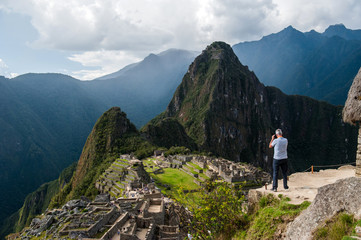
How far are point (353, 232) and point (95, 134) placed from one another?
87319 millimetres

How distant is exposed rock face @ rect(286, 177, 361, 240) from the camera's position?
613 centimetres

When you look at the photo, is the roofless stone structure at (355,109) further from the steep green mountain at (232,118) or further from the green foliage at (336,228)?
the steep green mountain at (232,118)

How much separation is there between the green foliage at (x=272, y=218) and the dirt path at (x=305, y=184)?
1.36ft

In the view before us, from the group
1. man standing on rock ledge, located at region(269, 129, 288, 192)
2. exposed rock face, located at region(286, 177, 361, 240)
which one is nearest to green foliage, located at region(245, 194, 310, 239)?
exposed rock face, located at region(286, 177, 361, 240)

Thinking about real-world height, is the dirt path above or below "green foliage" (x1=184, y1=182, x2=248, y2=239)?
above

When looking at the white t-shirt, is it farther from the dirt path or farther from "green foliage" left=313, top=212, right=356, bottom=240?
"green foliage" left=313, top=212, right=356, bottom=240

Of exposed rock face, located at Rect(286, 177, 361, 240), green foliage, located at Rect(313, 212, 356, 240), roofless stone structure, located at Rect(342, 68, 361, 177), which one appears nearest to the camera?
green foliage, located at Rect(313, 212, 356, 240)

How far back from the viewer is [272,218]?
809 centimetres

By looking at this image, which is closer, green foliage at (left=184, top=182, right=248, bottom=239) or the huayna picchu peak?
green foliage at (left=184, top=182, right=248, bottom=239)

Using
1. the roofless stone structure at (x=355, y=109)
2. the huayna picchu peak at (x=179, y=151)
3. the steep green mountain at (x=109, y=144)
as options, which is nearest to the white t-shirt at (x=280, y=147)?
the roofless stone structure at (x=355, y=109)

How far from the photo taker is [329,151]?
18250 cm

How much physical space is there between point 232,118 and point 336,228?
157 metres

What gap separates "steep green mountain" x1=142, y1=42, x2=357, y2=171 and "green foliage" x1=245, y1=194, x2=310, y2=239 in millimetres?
118611

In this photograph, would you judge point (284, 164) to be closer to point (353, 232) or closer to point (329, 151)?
point (353, 232)
